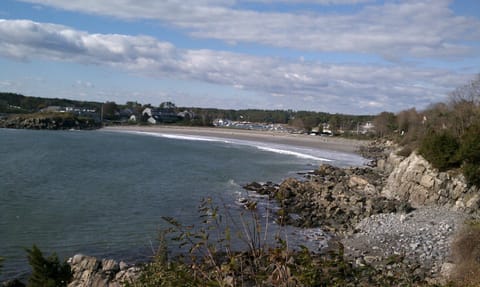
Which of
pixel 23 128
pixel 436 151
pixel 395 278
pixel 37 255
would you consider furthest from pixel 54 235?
pixel 23 128

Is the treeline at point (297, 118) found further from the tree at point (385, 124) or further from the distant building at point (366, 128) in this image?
the tree at point (385, 124)

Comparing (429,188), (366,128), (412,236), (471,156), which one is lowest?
(412,236)

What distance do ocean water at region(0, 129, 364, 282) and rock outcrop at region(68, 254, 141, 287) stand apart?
112 centimetres

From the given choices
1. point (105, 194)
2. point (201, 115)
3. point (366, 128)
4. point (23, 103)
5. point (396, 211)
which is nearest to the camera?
point (396, 211)

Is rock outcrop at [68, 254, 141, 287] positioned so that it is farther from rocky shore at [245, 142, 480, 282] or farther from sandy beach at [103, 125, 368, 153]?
sandy beach at [103, 125, 368, 153]

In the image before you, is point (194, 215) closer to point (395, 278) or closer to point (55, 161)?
point (395, 278)

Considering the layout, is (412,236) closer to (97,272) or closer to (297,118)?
(97,272)

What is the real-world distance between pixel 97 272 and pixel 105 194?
50.3ft

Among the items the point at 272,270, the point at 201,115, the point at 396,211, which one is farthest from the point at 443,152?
the point at 201,115

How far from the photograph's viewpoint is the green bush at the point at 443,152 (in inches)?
890

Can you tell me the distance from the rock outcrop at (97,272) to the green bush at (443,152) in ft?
57.2

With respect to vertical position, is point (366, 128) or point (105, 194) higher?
point (366, 128)

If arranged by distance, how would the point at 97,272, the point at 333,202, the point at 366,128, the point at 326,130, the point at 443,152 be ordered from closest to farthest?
1. the point at 97,272
2. the point at 443,152
3. the point at 333,202
4. the point at 366,128
5. the point at 326,130

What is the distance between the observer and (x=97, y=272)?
11.4 metres
